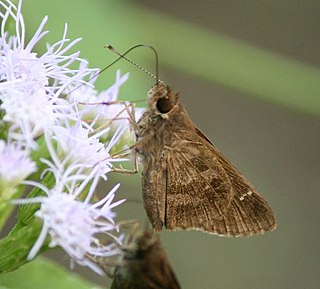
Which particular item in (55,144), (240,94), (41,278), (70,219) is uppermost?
(240,94)

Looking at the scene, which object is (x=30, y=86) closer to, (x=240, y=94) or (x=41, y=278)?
(x=41, y=278)

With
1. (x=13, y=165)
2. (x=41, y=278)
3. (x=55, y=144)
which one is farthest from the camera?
(x=41, y=278)

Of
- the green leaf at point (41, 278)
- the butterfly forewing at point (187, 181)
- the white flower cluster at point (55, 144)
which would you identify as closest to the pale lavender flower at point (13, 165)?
the white flower cluster at point (55, 144)

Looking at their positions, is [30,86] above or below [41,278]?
above

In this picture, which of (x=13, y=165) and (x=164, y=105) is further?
(x=164, y=105)

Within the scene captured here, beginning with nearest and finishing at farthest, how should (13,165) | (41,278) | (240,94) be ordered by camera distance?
(13,165) < (41,278) < (240,94)

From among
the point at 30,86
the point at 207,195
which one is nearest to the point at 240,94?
the point at 207,195

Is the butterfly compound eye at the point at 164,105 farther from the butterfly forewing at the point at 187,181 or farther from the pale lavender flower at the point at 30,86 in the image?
the pale lavender flower at the point at 30,86
